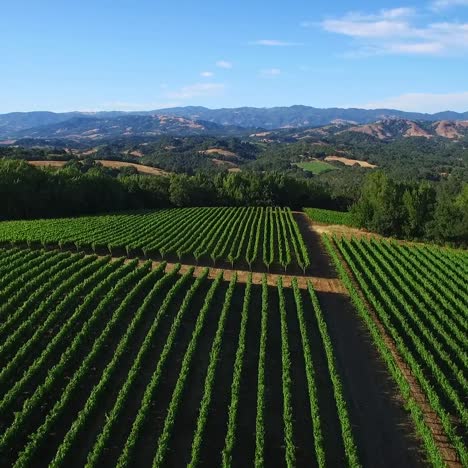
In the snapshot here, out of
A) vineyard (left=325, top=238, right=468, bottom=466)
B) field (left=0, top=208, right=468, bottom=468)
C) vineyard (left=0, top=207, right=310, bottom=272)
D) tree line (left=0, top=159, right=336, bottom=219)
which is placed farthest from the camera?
tree line (left=0, top=159, right=336, bottom=219)

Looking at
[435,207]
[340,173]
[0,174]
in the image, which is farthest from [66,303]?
[340,173]

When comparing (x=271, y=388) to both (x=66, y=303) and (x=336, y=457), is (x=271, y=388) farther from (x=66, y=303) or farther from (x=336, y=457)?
(x=66, y=303)

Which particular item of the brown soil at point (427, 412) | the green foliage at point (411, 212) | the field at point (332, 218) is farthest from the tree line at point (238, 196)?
the brown soil at point (427, 412)

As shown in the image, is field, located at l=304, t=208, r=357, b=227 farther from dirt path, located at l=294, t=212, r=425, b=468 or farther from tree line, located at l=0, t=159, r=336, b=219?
dirt path, located at l=294, t=212, r=425, b=468

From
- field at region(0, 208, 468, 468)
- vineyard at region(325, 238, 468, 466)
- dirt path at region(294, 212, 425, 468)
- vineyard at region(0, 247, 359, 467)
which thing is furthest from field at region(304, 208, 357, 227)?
vineyard at region(0, 247, 359, 467)

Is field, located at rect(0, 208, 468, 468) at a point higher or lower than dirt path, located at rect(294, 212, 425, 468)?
higher

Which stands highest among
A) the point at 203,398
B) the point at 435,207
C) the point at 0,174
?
the point at 0,174

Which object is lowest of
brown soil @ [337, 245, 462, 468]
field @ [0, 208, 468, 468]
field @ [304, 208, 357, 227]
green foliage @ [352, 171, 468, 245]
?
brown soil @ [337, 245, 462, 468]
